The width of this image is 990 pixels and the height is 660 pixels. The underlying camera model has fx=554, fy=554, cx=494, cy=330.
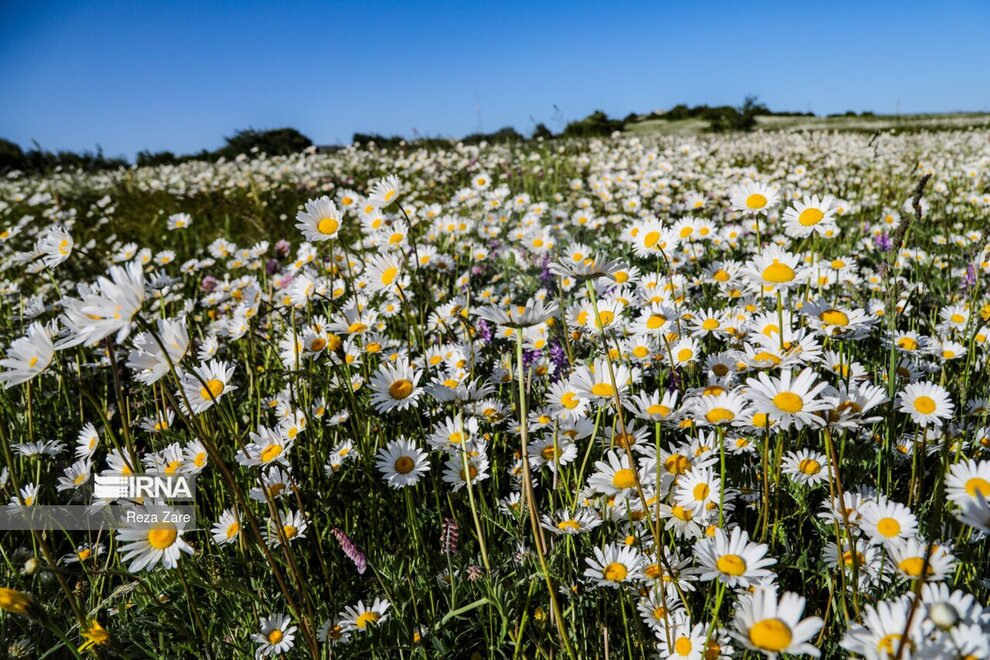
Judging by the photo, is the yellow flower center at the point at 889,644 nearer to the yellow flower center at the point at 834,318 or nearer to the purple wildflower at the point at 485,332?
the yellow flower center at the point at 834,318

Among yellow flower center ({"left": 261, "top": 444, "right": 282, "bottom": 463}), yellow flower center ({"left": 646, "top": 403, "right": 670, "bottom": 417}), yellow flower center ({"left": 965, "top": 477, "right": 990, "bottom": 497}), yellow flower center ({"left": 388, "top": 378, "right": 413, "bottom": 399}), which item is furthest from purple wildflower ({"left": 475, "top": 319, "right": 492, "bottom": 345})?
yellow flower center ({"left": 965, "top": 477, "right": 990, "bottom": 497})

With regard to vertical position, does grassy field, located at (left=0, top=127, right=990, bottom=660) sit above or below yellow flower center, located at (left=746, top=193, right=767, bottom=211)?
below

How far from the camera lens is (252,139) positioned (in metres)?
16.1

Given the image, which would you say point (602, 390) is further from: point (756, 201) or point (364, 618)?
point (756, 201)

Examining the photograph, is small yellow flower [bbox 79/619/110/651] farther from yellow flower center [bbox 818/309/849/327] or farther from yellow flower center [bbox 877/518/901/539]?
yellow flower center [bbox 818/309/849/327]

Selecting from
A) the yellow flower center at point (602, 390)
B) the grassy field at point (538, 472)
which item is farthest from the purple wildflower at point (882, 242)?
the yellow flower center at point (602, 390)

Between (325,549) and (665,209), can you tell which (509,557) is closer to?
(325,549)

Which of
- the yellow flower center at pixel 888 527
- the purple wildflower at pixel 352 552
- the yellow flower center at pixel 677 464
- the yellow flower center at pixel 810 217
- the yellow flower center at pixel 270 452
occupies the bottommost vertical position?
the purple wildflower at pixel 352 552

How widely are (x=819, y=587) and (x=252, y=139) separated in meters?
17.9

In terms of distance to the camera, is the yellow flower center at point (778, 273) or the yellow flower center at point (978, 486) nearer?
the yellow flower center at point (978, 486)

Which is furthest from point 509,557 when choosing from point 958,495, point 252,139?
point 252,139

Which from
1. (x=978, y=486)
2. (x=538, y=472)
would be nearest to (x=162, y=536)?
(x=538, y=472)

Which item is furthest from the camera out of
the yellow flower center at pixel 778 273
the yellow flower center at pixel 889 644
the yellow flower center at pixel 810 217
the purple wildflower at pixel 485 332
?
the purple wildflower at pixel 485 332

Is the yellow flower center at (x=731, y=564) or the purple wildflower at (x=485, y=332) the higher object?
the purple wildflower at (x=485, y=332)
